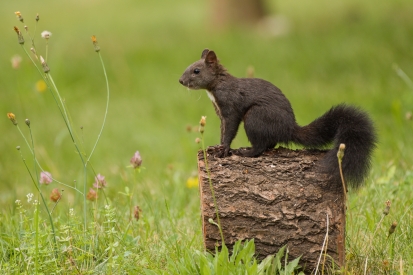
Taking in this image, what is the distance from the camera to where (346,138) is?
324 cm

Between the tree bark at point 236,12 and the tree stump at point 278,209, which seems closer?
the tree stump at point 278,209

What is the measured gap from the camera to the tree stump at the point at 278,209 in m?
3.10

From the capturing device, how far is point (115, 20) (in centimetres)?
1602

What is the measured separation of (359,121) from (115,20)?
13420mm

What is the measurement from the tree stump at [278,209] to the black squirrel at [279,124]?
12 centimetres

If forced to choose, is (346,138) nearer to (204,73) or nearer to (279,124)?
(279,124)

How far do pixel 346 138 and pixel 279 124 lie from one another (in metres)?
0.40

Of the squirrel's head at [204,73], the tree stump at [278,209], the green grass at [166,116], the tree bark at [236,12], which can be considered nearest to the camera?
the tree stump at [278,209]

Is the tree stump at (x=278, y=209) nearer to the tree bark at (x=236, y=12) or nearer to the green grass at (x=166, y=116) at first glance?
the green grass at (x=166, y=116)

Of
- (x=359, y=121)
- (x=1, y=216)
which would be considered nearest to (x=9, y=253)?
(x=1, y=216)

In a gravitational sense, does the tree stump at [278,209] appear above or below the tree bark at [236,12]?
below

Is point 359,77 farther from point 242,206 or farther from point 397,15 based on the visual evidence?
point 242,206

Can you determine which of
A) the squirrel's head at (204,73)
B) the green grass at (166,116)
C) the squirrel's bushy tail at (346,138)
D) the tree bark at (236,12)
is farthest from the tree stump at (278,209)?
Answer: the tree bark at (236,12)

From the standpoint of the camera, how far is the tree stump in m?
3.10
